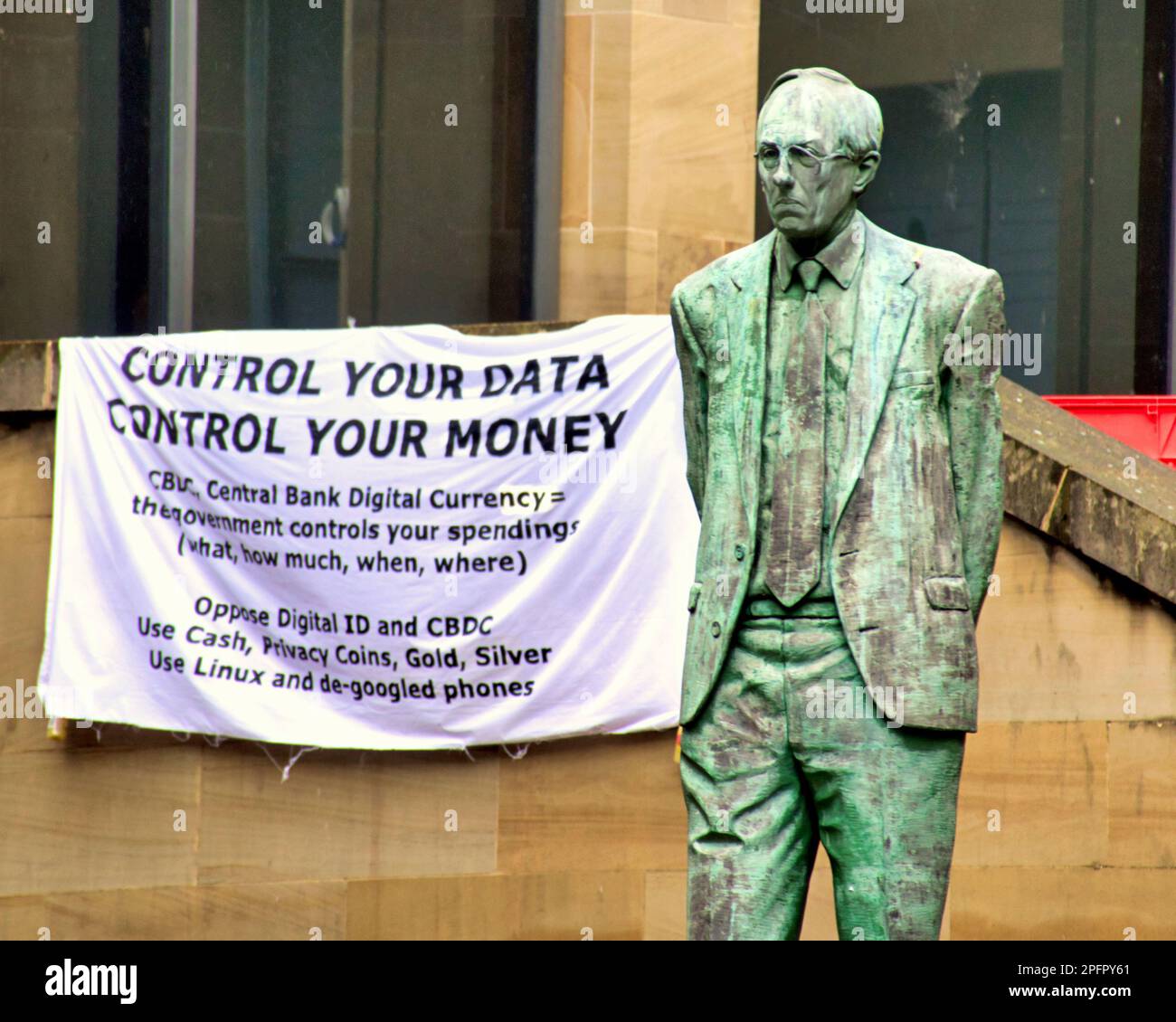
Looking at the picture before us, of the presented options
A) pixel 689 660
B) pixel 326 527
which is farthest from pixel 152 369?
pixel 689 660

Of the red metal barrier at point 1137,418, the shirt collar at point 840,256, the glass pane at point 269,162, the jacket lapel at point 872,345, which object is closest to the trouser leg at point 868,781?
the jacket lapel at point 872,345

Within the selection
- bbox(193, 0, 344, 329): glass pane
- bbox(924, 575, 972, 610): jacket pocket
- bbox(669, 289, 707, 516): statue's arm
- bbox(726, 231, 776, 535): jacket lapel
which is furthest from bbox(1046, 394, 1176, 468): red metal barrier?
bbox(924, 575, 972, 610): jacket pocket

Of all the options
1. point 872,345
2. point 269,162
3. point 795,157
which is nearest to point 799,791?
point 872,345

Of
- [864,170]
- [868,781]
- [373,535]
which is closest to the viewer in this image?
[868,781]

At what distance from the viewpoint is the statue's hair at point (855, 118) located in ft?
20.5

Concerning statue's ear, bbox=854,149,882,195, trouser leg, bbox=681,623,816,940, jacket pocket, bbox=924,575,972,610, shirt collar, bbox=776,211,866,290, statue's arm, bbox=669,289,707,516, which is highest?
statue's ear, bbox=854,149,882,195

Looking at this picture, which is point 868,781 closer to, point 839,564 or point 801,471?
point 839,564

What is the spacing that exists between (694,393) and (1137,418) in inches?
283

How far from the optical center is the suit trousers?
241 inches

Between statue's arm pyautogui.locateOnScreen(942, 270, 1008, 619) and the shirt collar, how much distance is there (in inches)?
12.1

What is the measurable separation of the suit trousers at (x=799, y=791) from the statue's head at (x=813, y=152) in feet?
3.27

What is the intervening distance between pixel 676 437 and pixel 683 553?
18.2 inches

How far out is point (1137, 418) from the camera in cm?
1324

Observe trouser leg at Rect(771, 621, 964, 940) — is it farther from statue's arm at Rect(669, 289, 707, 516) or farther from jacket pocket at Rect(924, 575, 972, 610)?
statue's arm at Rect(669, 289, 707, 516)
